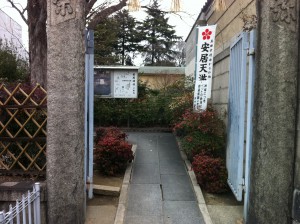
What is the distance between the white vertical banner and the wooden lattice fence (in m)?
3.71

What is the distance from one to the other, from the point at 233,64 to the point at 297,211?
2797 millimetres

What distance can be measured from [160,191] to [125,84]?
22.5 ft

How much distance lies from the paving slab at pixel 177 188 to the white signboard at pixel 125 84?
5.91 metres

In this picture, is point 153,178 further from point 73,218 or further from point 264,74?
point 264,74

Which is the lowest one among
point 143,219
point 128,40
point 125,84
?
point 143,219

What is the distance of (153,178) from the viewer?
6824mm

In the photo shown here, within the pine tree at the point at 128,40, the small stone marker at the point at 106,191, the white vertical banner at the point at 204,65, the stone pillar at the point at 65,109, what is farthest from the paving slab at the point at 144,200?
the pine tree at the point at 128,40

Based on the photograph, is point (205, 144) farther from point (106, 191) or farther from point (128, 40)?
point (128, 40)

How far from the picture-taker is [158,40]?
32.0 meters

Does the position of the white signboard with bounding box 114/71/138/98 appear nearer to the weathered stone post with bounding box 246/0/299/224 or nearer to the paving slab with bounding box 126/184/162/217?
the paving slab with bounding box 126/184/162/217

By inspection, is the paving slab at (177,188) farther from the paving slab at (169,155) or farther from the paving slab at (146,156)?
the paving slab at (169,155)

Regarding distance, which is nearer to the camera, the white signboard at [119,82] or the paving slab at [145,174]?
the paving slab at [145,174]

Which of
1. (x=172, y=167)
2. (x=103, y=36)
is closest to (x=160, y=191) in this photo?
(x=172, y=167)

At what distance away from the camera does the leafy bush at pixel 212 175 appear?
6.05 m
